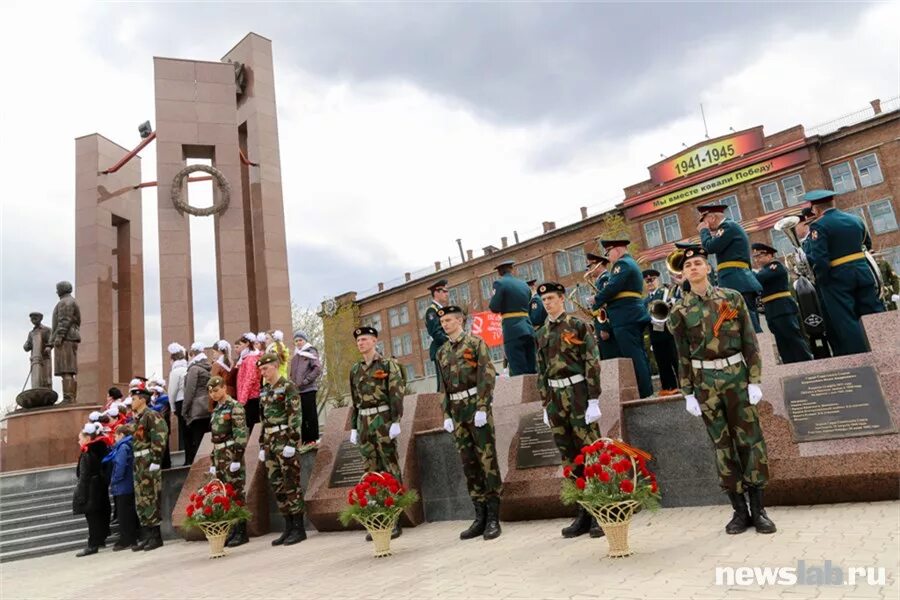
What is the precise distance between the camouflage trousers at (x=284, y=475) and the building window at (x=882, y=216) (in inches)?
1421

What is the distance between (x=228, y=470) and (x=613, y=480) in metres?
5.95

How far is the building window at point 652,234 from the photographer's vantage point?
40.6m

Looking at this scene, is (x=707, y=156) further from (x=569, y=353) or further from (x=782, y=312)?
(x=569, y=353)

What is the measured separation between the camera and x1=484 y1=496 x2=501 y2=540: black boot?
605cm

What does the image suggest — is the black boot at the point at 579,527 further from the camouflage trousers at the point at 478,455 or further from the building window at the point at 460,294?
the building window at the point at 460,294

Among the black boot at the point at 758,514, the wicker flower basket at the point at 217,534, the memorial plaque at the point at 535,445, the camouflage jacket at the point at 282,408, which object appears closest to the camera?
the black boot at the point at 758,514

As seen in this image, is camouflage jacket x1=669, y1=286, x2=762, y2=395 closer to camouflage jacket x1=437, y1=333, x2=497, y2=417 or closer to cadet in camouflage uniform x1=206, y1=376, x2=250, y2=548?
camouflage jacket x1=437, y1=333, x2=497, y2=417

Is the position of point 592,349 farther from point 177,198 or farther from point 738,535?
point 177,198

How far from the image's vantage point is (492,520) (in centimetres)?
618

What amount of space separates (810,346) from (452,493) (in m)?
5.26

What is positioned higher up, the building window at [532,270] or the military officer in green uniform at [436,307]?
the building window at [532,270]

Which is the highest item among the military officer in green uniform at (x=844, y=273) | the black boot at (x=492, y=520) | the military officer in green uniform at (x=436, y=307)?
the military officer in green uniform at (x=436, y=307)

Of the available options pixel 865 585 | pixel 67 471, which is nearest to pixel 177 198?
pixel 67 471

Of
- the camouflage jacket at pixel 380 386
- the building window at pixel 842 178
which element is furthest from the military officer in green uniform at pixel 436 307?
the building window at pixel 842 178
